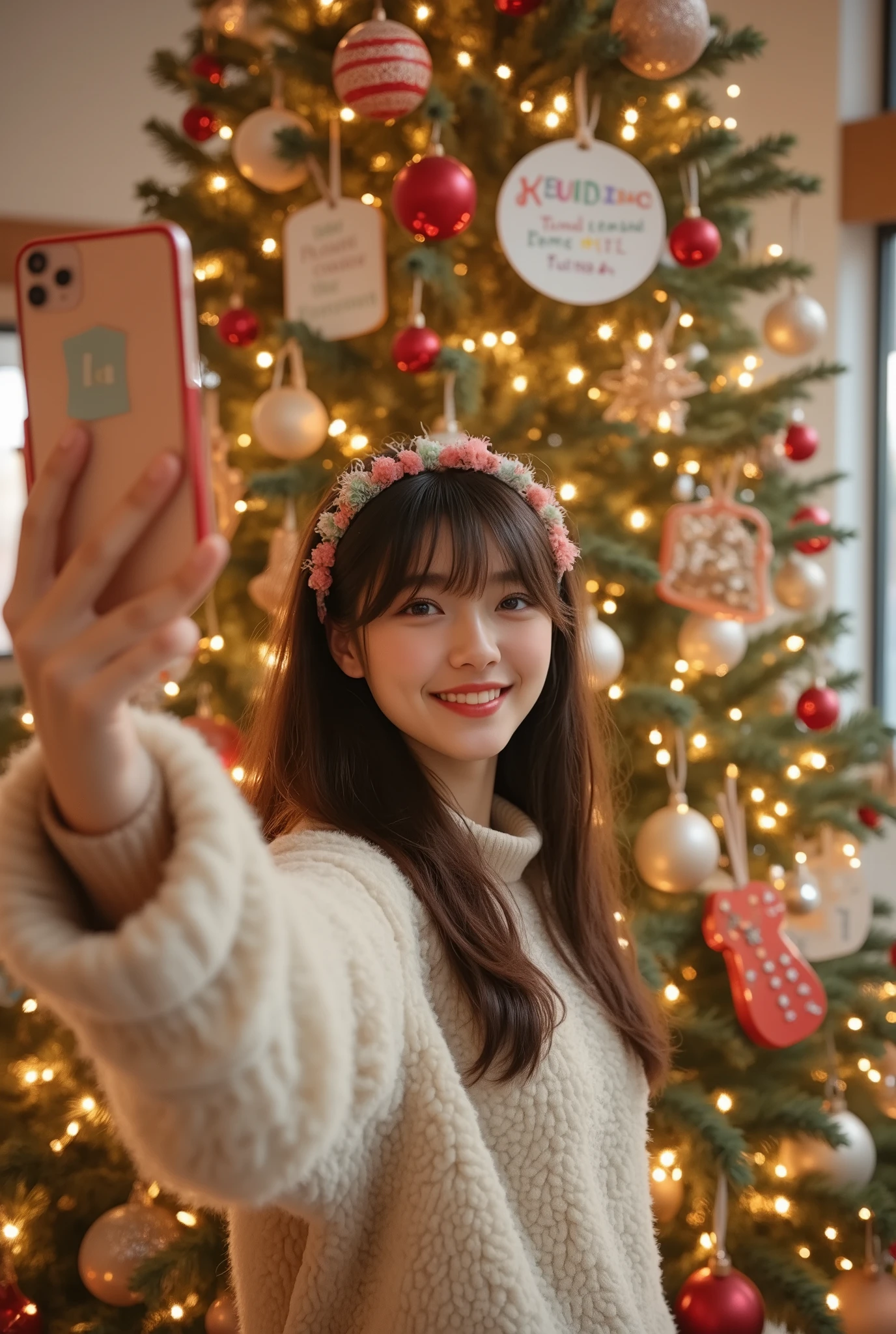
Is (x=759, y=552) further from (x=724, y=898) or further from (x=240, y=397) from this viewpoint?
(x=240, y=397)

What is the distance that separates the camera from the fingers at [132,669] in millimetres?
556

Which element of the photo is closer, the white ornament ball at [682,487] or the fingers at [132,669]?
the fingers at [132,669]

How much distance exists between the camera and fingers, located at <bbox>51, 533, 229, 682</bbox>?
55 centimetres

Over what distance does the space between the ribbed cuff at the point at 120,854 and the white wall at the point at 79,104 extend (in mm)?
3453

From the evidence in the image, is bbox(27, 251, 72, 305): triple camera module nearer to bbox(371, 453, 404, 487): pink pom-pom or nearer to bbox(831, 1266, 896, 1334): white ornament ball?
bbox(371, 453, 404, 487): pink pom-pom

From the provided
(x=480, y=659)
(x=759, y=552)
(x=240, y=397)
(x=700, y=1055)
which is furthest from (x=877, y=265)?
(x=480, y=659)

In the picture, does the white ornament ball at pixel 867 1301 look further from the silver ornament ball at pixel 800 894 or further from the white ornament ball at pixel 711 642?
the white ornament ball at pixel 711 642

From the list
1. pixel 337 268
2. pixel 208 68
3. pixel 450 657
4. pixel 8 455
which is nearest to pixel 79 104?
pixel 8 455

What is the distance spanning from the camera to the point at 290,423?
70.3 inches

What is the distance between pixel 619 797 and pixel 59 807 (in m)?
1.43

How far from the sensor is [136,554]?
0.58 meters

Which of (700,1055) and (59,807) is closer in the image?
(59,807)

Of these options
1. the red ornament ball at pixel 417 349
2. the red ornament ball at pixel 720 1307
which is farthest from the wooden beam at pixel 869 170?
the red ornament ball at pixel 720 1307

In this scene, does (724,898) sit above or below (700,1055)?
above
